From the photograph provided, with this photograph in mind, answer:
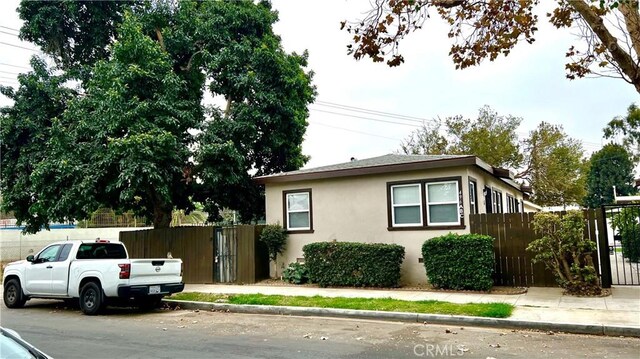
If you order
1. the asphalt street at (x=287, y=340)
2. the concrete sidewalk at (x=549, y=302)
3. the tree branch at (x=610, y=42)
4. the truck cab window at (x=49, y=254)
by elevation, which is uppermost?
the tree branch at (x=610, y=42)

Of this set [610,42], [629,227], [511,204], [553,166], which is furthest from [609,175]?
[610,42]

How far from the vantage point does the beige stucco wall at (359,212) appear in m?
13.7

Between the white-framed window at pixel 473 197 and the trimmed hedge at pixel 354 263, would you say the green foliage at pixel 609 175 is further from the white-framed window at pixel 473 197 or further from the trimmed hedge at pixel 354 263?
the trimmed hedge at pixel 354 263

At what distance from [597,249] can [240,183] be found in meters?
11.3

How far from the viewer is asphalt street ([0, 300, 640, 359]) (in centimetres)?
687

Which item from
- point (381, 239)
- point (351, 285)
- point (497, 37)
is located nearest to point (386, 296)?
point (351, 285)

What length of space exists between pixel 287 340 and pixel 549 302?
581 cm

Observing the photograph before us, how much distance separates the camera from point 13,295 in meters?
12.6

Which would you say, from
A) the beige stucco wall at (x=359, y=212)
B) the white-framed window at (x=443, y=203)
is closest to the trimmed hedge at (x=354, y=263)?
the beige stucco wall at (x=359, y=212)

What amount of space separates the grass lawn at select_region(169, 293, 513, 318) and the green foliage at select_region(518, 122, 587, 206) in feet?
89.1

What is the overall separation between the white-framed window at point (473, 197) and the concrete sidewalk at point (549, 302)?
264 cm

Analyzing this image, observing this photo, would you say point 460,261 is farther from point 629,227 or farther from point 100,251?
point 100,251

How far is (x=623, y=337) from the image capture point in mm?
7668

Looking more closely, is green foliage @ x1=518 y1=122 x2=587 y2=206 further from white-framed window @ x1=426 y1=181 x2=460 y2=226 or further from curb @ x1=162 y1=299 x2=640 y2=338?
curb @ x1=162 y1=299 x2=640 y2=338
